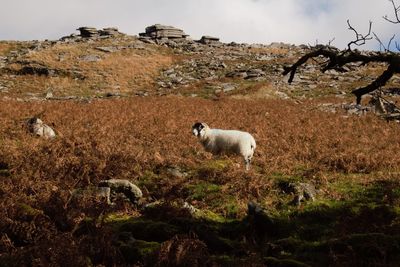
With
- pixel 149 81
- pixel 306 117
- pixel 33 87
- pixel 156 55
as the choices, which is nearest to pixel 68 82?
pixel 33 87

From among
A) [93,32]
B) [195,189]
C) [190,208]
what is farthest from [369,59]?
[93,32]

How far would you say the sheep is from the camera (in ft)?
53.8

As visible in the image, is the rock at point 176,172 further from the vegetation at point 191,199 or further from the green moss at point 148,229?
the green moss at point 148,229

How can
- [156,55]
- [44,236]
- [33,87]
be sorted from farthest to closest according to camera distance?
1. [156,55]
2. [33,87]
3. [44,236]

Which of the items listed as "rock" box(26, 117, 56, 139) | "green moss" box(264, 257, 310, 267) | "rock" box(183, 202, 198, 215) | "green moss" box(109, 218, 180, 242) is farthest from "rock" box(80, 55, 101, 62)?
"green moss" box(264, 257, 310, 267)

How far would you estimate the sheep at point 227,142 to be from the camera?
53.8 feet

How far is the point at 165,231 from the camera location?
10227 mm

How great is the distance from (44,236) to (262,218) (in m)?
4.73

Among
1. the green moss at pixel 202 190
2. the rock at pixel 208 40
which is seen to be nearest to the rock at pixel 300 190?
the green moss at pixel 202 190

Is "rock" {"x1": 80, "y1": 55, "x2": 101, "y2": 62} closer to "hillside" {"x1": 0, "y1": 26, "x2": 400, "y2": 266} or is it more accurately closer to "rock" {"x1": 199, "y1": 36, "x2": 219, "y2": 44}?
"hillside" {"x1": 0, "y1": 26, "x2": 400, "y2": 266}

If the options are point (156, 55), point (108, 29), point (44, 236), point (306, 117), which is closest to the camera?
point (44, 236)

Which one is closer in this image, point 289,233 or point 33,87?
point 289,233

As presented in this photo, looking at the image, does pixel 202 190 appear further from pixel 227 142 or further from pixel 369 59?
pixel 369 59

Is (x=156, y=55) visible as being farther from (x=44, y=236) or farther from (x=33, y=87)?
(x=44, y=236)
